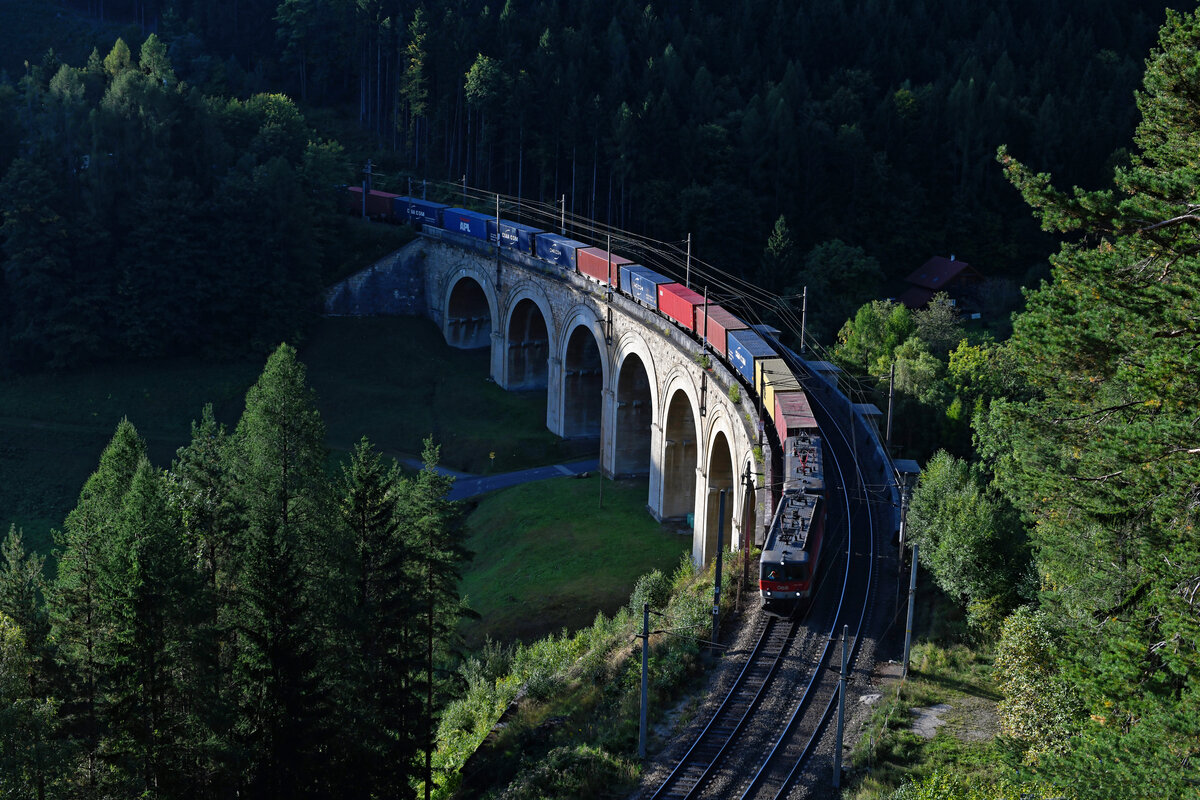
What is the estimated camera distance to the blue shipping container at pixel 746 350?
5434cm

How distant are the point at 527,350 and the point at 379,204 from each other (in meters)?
23.2

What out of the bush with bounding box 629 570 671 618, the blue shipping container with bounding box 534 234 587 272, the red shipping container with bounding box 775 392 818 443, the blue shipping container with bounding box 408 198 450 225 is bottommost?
the bush with bounding box 629 570 671 618

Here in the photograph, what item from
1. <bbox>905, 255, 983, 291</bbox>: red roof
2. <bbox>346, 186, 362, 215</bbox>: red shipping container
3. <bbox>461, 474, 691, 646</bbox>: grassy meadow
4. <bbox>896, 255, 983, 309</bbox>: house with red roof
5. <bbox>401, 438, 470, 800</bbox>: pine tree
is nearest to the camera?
<bbox>401, 438, 470, 800</bbox>: pine tree

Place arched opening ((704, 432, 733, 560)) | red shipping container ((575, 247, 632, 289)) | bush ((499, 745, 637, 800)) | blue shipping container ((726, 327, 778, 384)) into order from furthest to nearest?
red shipping container ((575, 247, 632, 289))
arched opening ((704, 432, 733, 560))
blue shipping container ((726, 327, 778, 384))
bush ((499, 745, 637, 800))

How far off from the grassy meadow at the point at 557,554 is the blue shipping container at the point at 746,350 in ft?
35.5

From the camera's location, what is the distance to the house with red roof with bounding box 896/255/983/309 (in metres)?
91.7

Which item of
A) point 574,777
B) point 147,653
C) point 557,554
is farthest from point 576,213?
point 574,777

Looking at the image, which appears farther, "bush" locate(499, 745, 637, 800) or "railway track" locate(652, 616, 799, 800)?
"bush" locate(499, 745, 637, 800)

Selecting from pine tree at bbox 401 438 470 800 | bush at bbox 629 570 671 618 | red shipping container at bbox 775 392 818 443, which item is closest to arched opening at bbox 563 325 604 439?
red shipping container at bbox 775 392 818 443

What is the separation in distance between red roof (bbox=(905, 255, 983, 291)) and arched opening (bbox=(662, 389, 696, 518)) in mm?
35977

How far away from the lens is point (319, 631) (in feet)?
122

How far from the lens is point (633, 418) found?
71688mm

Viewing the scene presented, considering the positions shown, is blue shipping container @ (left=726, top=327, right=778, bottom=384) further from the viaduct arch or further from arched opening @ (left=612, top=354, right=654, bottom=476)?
arched opening @ (left=612, top=354, right=654, bottom=476)

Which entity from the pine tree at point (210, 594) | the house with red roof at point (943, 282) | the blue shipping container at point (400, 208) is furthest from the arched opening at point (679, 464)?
the blue shipping container at point (400, 208)
